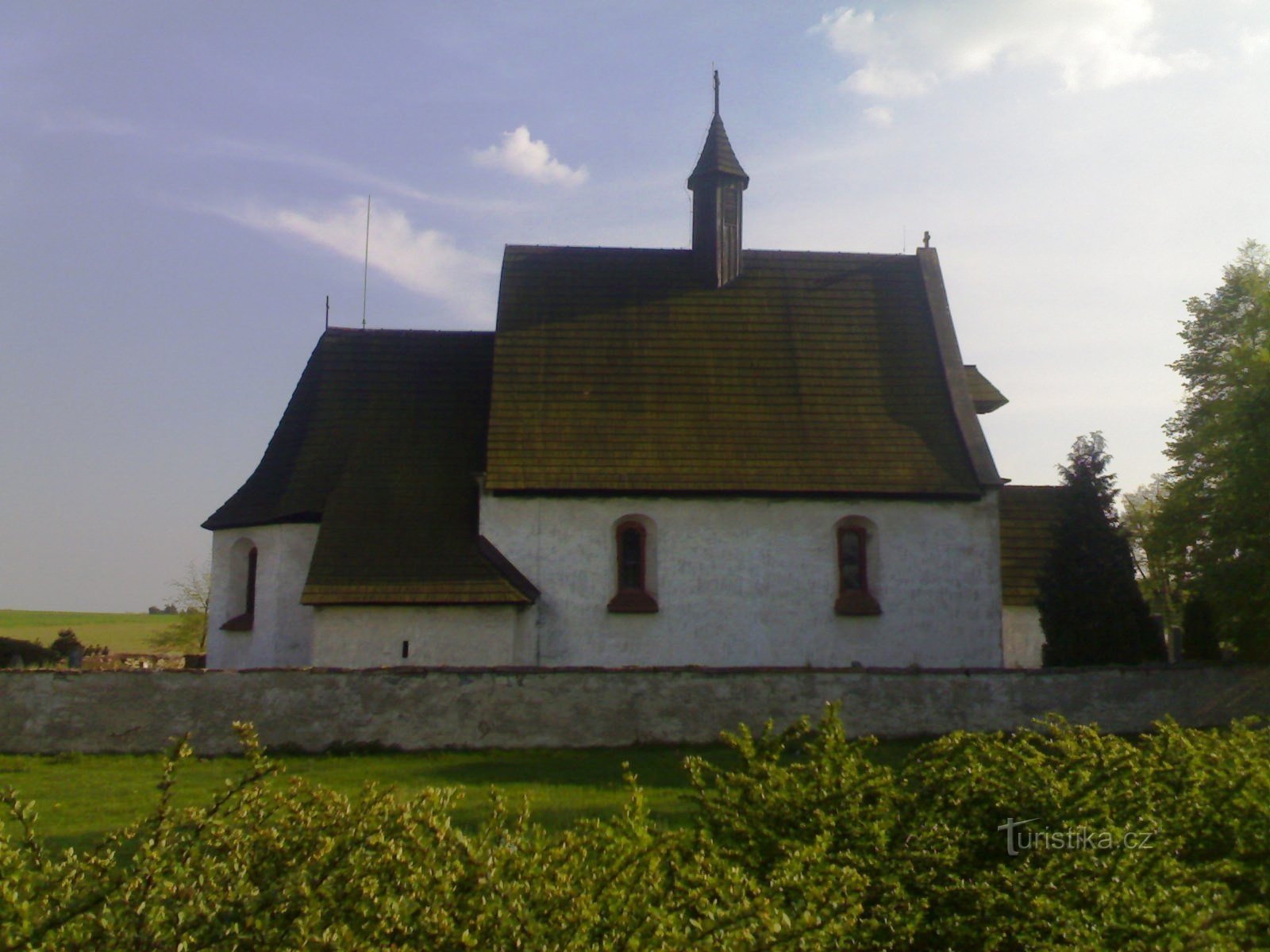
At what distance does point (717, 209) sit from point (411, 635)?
1116 centimetres

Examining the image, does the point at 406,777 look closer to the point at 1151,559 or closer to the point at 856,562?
the point at 856,562

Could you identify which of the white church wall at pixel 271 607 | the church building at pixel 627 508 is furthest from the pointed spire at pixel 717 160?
the white church wall at pixel 271 607

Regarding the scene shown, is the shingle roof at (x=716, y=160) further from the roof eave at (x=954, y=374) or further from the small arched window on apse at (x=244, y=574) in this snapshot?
the small arched window on apse at (x=244, y=574)

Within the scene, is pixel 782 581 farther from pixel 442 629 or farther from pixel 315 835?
pixel 315 835

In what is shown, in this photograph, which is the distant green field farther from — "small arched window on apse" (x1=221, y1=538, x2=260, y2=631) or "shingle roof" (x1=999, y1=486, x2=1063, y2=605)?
"shingle roof" (x1=999, y1=486, x2=1063, y2=605)

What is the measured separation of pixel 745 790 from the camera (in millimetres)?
6219

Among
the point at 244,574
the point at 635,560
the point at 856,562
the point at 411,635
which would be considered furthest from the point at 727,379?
the point at 244,574

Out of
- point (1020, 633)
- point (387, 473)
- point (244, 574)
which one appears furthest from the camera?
point (1020, 633)

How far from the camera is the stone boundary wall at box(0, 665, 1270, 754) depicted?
1555 cm

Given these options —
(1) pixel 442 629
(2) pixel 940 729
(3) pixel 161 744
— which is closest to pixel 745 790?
(2) pixel 940 729

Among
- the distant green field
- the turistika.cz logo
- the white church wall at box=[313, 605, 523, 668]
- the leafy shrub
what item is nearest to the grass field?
the white church wall at box=[313, 605, 523, 668]

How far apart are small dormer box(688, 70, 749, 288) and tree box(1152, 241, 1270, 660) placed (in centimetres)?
1016

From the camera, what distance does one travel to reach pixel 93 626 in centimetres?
7244

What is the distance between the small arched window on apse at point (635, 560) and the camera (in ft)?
67.3
